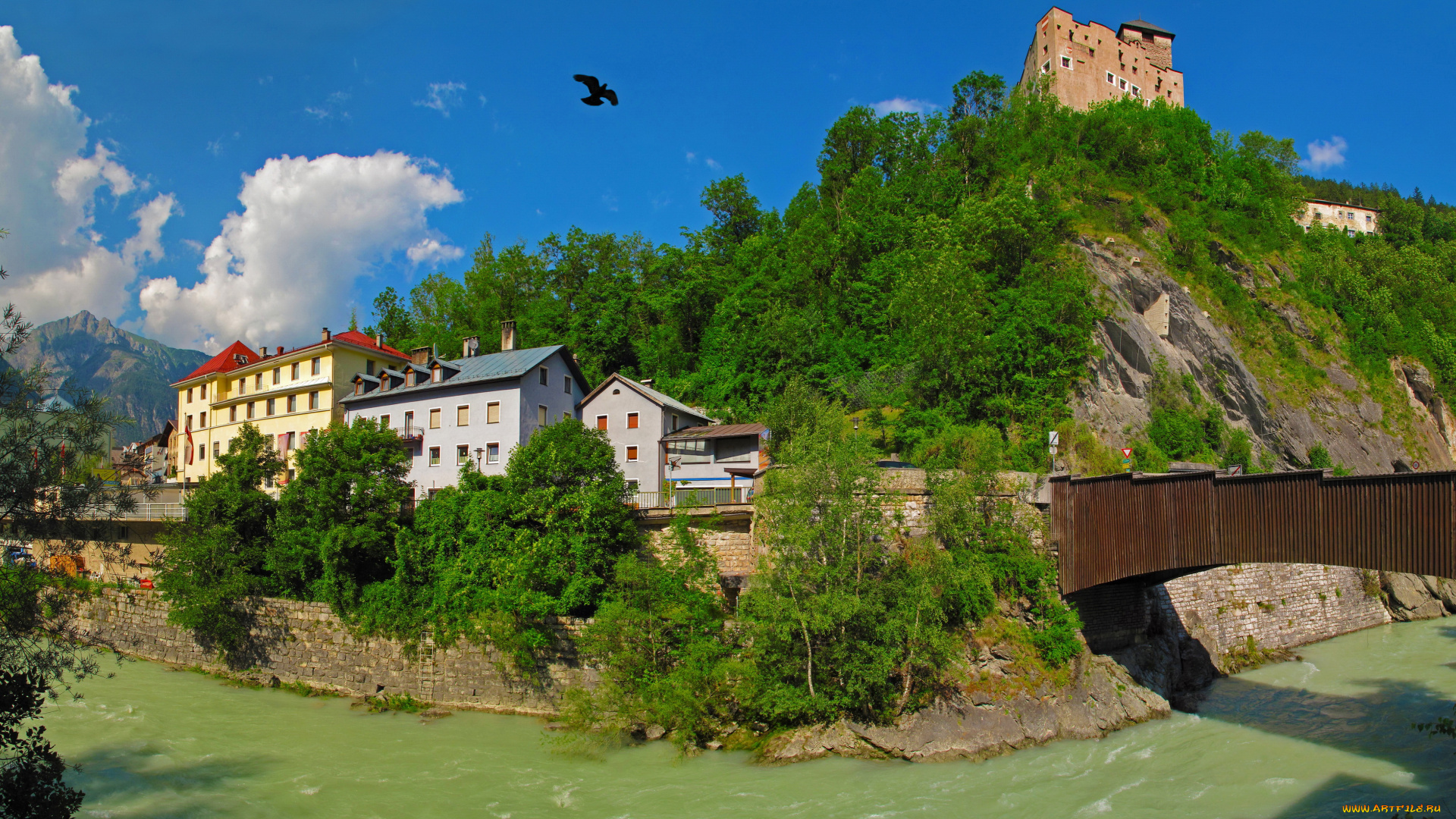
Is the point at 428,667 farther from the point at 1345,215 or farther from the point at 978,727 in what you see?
the point at 1345,215

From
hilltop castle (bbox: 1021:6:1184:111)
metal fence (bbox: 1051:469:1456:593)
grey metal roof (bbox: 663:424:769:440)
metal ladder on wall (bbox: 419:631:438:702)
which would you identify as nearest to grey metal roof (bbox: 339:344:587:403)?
grey metal roof (bbox: 663:424:769:440)

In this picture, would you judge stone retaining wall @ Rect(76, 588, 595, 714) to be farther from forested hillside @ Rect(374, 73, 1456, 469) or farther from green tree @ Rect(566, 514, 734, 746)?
forested hillside @ Rect(374, 73, 1456, 469)

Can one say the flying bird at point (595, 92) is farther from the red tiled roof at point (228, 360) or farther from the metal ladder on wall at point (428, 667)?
the red tiled roof at point (228, 360)

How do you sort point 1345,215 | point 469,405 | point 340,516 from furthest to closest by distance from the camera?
point 1345,215 → point 469,405 → point 340,516

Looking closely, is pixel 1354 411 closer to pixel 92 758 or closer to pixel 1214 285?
pixel 1214 285

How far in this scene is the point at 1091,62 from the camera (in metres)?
67.1

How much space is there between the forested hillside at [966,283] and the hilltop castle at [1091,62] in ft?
23.9

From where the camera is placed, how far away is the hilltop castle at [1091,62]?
6594 cm

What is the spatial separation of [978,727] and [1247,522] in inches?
323

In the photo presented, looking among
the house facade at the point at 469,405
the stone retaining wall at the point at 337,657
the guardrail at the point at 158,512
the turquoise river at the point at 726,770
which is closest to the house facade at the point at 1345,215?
the turquoise river at the point at 726,770

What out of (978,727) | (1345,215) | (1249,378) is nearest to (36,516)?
(978,727)

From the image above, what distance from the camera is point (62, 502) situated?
50.5 ft

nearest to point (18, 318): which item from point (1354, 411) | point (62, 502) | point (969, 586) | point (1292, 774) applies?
point (62, 502)

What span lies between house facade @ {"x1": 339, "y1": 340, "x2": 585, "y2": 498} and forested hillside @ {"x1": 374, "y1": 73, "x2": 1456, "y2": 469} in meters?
8.92
